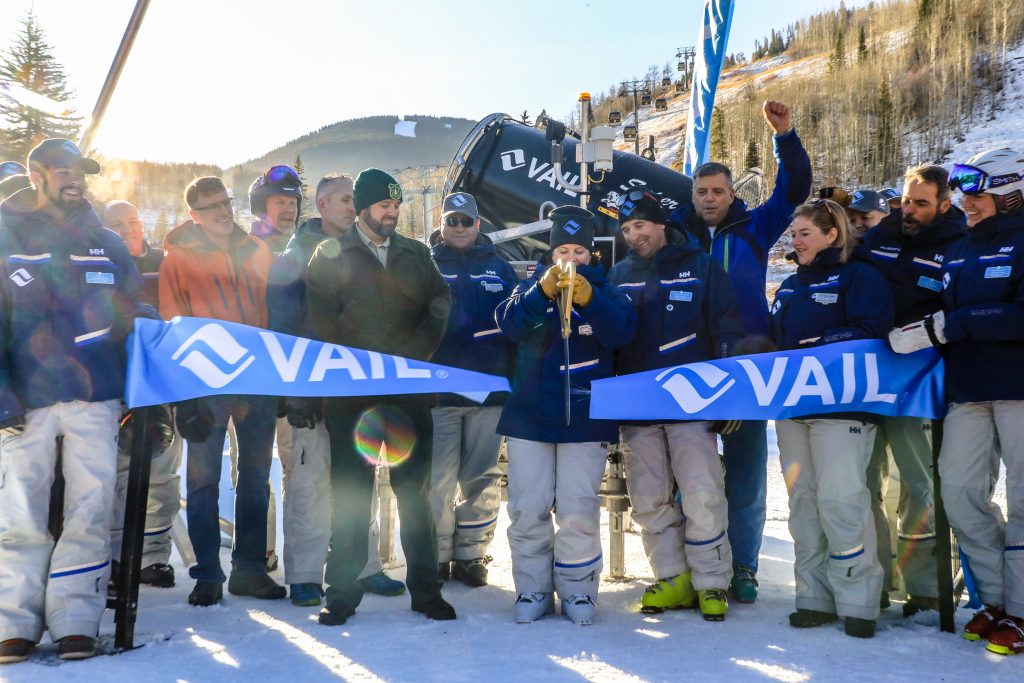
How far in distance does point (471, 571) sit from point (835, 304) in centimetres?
247

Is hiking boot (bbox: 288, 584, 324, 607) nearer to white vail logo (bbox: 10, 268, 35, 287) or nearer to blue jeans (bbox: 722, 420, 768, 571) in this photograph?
white vail logo (bbox: 10, 268, 35, 287)

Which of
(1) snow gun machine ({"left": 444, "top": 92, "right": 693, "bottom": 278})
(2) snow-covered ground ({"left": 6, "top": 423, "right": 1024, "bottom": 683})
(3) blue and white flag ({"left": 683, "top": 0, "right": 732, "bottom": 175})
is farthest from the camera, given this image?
(3) blue and white flag ({"left": 683, "top": 0, "right": 732, "bottom": 175})

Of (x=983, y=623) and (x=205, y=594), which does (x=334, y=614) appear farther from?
(x=983, y=623)

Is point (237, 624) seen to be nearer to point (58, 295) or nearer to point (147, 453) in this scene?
point (147, 453)

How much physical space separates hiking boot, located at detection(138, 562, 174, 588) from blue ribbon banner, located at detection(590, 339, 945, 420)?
104 inches

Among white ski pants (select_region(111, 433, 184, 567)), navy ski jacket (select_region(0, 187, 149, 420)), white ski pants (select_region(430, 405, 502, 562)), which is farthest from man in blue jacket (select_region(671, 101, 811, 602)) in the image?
white ski pants (select_region(111, 433, 184, 567))

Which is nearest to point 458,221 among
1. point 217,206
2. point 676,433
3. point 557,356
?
point 557,356

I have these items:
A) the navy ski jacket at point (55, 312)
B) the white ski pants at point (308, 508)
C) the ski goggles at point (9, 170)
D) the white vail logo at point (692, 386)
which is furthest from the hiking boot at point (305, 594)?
the ski goggles at point (9, 170)

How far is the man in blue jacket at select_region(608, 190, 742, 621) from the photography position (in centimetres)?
418

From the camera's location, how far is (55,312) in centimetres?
369

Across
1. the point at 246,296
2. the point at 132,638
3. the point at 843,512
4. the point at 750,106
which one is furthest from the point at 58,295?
the point at 750,106

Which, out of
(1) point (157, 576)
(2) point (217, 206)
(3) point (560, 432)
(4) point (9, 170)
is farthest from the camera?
(4) point (9, 170)

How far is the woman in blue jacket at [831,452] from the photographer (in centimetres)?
388

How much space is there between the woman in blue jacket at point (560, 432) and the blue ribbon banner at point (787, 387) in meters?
0.22
